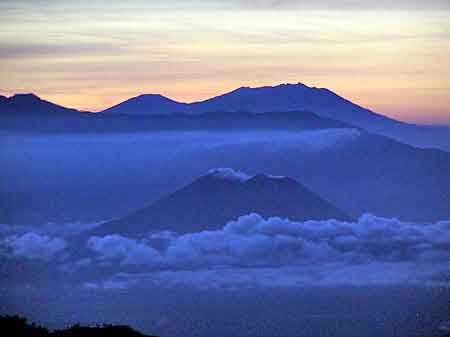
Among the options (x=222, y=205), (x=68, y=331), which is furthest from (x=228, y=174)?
(x=68, y=331)

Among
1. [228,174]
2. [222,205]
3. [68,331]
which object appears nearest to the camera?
[68,331]

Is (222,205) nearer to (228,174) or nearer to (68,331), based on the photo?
(228,174)

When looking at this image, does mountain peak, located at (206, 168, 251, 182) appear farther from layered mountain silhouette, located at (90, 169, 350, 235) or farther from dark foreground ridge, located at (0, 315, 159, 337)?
dark foreground ridge, located at (0, 315, 159, 337)

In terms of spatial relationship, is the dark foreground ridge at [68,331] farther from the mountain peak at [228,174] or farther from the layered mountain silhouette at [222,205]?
the mountain peak at [228,174]

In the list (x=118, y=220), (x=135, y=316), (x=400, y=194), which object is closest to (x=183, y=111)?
(x=118, y=220)

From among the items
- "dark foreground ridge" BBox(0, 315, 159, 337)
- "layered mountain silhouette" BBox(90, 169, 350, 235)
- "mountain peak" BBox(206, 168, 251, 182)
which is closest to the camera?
"dark foreground ridge" BBox(0, 315, 159, 337)

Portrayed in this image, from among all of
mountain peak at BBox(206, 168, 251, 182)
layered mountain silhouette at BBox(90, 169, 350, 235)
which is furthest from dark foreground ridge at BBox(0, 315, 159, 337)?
mountain peak at BBox(206, 168, 251, 182)

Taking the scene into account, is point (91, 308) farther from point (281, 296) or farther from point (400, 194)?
point (400, 194)

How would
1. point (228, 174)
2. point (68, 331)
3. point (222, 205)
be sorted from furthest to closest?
point (228, 174), point (222, 205), point (68, 331)
